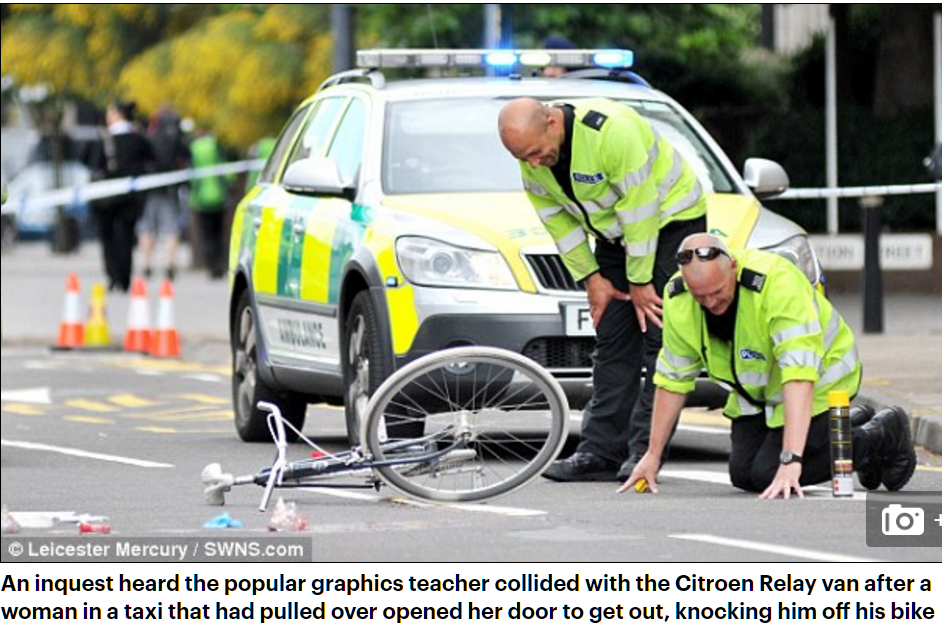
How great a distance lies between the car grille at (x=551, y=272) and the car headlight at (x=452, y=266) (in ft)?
0.38

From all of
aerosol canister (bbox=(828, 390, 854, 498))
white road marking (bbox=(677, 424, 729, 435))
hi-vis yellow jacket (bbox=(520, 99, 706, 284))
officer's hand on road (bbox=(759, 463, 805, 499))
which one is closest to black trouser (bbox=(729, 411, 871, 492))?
aerosol canister (bbox=(828, 390, 854, 498))

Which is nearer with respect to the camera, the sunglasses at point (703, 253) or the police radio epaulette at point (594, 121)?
the sunglasses at point (703, 253)

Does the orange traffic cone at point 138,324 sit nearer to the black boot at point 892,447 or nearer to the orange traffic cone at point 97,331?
the orange traffic cone at point 97,331

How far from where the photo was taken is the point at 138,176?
30.3 m

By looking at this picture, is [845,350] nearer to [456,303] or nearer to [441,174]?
[456,303]

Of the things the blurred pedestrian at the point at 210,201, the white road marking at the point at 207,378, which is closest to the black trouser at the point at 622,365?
the white road marking at the point at 207,378

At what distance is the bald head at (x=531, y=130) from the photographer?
1063cm

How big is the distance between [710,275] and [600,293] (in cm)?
130

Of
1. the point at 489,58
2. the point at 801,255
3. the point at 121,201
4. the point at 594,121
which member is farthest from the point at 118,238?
the point at 594,121

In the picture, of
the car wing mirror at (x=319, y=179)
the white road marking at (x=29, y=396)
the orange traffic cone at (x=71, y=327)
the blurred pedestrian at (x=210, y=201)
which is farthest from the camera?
the blurred pedestrian at (x=210, y=201)

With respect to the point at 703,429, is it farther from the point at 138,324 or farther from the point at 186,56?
the point at 186,56
